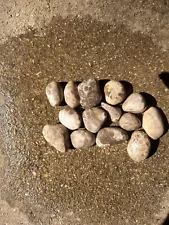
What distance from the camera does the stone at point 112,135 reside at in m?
1.69

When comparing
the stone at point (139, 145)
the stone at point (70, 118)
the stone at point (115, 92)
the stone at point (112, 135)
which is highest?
the stone at point (115, 92)

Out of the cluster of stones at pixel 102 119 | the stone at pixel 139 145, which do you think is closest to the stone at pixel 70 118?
the cluster of stones at pixel 102 119

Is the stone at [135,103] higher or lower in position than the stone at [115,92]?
lower

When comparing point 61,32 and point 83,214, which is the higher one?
point 61,32

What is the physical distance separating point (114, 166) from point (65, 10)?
2.02ft

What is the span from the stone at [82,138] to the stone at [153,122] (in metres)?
0.20

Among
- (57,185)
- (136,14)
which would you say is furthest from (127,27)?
(57,185)

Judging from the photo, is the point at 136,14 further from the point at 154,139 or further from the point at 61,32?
the point at 154,139

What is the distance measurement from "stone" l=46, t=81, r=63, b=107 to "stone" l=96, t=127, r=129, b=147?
0.64 feet

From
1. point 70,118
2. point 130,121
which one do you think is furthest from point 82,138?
point 130,121

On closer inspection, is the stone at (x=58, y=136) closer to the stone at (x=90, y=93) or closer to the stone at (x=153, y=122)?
the stone at (x=90, y=93)

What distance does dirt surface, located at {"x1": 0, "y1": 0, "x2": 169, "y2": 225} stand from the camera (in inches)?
67.5

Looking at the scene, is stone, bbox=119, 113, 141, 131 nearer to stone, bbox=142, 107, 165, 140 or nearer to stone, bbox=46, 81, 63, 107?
stone, bbox=142, 107, 165, 140

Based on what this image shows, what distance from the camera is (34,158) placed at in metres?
1.82
